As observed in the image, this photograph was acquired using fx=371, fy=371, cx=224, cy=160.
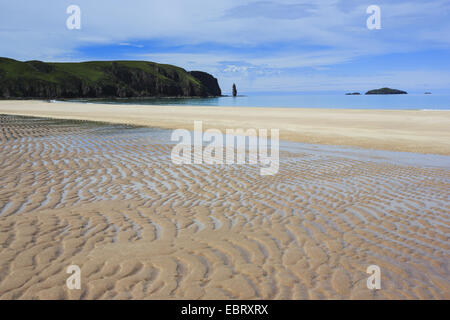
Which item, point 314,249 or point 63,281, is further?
point 314,249

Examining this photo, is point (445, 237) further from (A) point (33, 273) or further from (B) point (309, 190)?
(A) point (33, 273)

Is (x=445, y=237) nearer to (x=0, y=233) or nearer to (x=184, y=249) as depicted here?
(x=184, y=249)

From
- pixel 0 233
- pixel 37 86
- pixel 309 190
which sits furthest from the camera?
pixel 37 86

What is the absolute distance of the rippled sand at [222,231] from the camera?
4.42 meters

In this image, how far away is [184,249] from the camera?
541 cm

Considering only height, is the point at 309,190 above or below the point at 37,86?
below

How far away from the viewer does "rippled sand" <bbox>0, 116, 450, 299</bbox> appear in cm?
442

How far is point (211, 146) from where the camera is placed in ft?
52.0

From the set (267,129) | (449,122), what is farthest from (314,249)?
(449,122)

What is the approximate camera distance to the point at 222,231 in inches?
243
